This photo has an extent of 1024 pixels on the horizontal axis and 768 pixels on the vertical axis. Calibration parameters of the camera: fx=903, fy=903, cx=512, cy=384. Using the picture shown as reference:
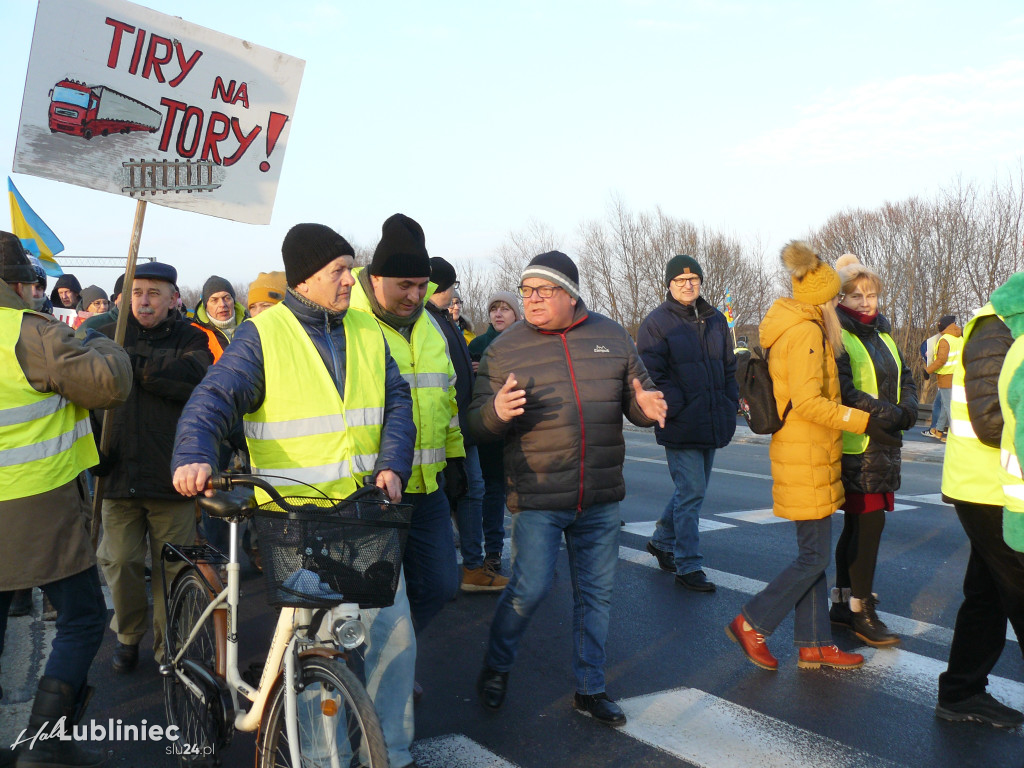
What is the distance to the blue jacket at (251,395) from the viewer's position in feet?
9.93

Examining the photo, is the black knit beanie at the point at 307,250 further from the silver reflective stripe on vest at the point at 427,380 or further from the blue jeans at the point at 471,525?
the blue jeans at the point at 471,525

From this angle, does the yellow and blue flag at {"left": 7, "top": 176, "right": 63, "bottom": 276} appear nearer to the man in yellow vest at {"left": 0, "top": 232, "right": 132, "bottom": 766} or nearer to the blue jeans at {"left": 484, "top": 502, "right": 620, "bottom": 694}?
the man in yellow vest at {"left": 0, "top": 232, "right": 132, "bottom": 766}

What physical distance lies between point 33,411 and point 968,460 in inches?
154

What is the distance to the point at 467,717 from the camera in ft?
14.1

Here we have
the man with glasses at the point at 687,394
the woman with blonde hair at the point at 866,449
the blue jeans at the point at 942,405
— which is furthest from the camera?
the blue jeans at the point at 942,405

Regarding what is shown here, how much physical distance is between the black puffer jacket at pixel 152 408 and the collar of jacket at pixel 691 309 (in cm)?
343

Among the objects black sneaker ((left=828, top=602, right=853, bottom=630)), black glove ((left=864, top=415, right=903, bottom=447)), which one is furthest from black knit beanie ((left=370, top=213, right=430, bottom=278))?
black sneaker ((left=828, top=602, right=853, bottom=630))

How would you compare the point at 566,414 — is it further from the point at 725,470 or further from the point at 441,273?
the point at 725,470

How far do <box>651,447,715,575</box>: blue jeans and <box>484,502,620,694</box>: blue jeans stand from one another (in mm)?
2211

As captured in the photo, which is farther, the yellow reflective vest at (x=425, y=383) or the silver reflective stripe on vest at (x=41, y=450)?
the yellow reflective vest at (x=425, y=383)

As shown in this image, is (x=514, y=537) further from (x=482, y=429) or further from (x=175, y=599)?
(x=175, y=599)

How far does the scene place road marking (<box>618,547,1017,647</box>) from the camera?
537 centimetres

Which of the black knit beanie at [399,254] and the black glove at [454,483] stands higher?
the black knit beanie at [399,254]

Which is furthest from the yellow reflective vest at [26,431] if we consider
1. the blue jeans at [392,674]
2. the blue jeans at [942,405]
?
the blue jeans at [942,405]
